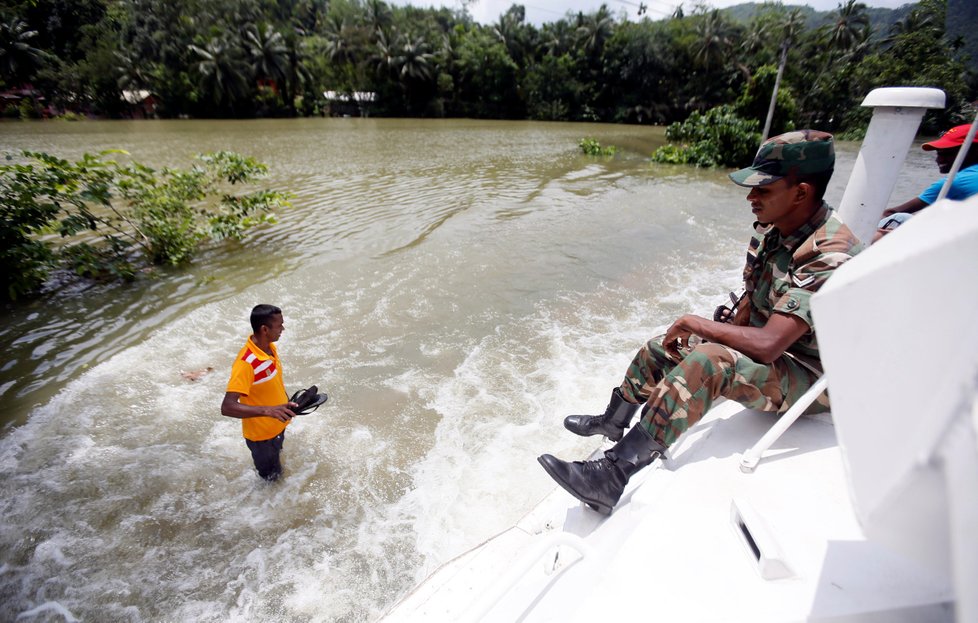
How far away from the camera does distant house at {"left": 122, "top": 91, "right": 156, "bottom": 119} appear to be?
41000 millimetres

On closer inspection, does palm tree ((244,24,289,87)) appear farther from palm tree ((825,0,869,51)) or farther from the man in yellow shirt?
palm tree ((825,0,869,51))

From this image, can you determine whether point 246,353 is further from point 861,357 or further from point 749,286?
point 749,286

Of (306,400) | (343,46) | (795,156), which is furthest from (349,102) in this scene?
(795,156)

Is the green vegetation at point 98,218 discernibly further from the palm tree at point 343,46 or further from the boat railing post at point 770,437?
the palm tree at point 343,46

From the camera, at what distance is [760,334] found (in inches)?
82.8

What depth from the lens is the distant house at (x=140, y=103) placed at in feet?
135

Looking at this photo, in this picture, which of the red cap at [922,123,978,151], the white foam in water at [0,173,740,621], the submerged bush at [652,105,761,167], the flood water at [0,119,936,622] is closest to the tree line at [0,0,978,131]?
the submerged bush at [652,105,761,167]

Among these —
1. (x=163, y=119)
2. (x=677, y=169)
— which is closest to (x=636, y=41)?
(x=677, y=169)

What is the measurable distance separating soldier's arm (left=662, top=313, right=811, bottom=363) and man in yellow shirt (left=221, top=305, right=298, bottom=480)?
238cm

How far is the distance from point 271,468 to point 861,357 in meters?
3.43

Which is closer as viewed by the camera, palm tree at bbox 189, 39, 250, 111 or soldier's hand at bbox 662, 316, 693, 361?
soldier's hand at bbox 662, 316, 693, 361

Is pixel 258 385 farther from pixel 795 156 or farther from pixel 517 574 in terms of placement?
pixel 795 156

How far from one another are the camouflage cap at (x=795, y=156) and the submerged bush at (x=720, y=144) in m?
19.1

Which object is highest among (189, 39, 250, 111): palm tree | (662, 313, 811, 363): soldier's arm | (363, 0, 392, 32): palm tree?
(363, 0, 392, 32): palm tree
